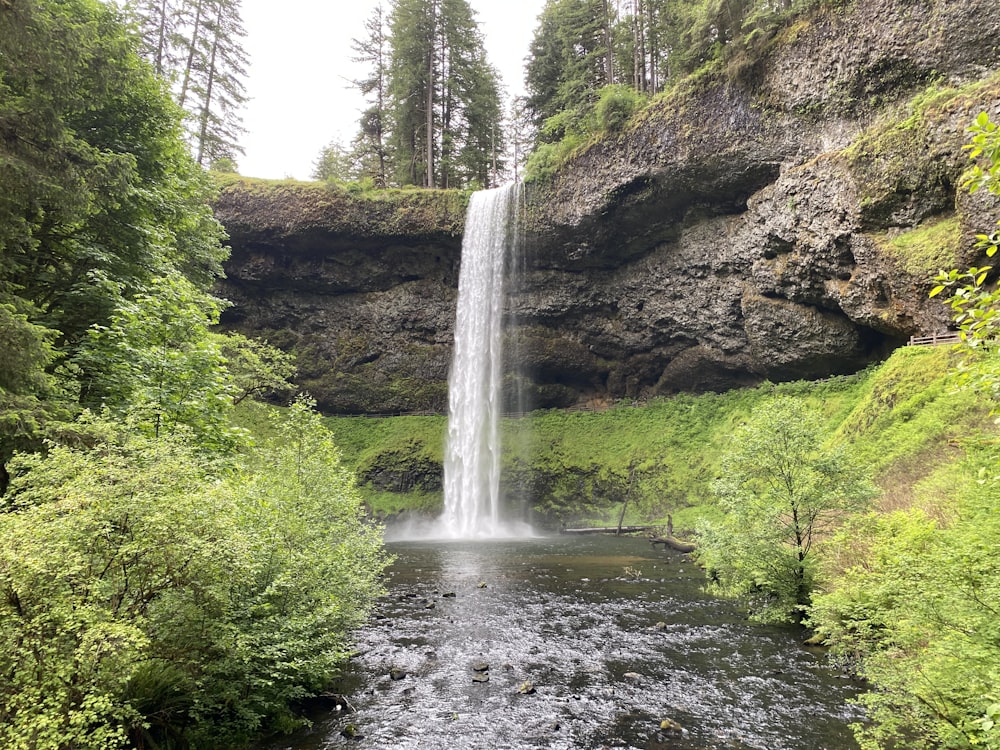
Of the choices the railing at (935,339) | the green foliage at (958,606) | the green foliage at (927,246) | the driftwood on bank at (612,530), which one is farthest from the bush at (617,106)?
the green foliage at (958,606)

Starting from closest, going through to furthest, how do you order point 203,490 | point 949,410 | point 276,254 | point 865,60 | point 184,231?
1. point 203,490
2. point 949,410
3. point 184,231
4. point 865,60
5. point 276,254

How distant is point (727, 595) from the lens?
1227 centimetres

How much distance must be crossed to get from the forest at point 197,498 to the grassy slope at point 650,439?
31cm

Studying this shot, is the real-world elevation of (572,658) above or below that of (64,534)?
below

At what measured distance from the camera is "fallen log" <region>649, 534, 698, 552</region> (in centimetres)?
2122

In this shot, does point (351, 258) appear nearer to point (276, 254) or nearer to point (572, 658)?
point (276, 254)

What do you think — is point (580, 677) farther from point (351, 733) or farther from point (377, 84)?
point (377, 84)

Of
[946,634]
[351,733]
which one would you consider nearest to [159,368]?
[351,733]

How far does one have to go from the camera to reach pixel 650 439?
1298 inches

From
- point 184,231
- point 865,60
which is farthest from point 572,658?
point 865,60

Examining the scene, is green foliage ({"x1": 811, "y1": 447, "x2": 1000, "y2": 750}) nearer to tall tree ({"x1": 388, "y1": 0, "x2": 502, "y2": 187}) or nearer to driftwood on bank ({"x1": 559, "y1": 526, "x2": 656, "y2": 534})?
driftwood on bank ({"x1": 559, "y1": 526, "x2": 656, "y2": 534})

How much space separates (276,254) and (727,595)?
1452 inches

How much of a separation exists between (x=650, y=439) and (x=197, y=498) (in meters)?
31.3

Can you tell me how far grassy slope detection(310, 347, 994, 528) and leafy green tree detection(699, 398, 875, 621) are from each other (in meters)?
5.22
